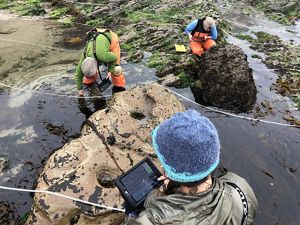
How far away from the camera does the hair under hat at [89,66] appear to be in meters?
7.30

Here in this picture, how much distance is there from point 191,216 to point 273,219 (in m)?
3.65

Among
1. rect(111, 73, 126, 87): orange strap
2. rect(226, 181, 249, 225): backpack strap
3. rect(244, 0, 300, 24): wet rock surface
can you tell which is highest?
rect(226, 181, 249, 225): backpack strap

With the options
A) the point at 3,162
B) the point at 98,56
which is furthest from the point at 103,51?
the point at 3,162

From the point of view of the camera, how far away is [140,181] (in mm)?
2902

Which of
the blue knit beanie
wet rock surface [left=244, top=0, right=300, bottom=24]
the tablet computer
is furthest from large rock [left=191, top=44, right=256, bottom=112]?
wet rock surface [left=244, top=0, right=300, bottom=24]

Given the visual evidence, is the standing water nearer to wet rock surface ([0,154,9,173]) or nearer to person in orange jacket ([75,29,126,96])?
wet rock surface ([0,154,9,173])

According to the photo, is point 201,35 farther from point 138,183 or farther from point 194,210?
point 194,210

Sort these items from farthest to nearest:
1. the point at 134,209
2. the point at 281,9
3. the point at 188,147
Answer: the point at 281,9 → the point at 134,209 → the point at 188,147

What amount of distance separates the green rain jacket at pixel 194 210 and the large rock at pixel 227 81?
5981mm

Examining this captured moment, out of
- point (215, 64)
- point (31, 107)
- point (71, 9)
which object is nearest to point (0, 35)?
point (71, 9)

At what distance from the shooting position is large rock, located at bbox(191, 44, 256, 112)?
8.19 meters

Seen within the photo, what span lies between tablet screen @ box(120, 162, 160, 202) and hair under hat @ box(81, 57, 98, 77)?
184 inches

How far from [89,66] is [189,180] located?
17.9 feet

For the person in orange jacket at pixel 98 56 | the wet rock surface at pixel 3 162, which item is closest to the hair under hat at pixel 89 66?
the person in orange jacket at pixel 98 56
